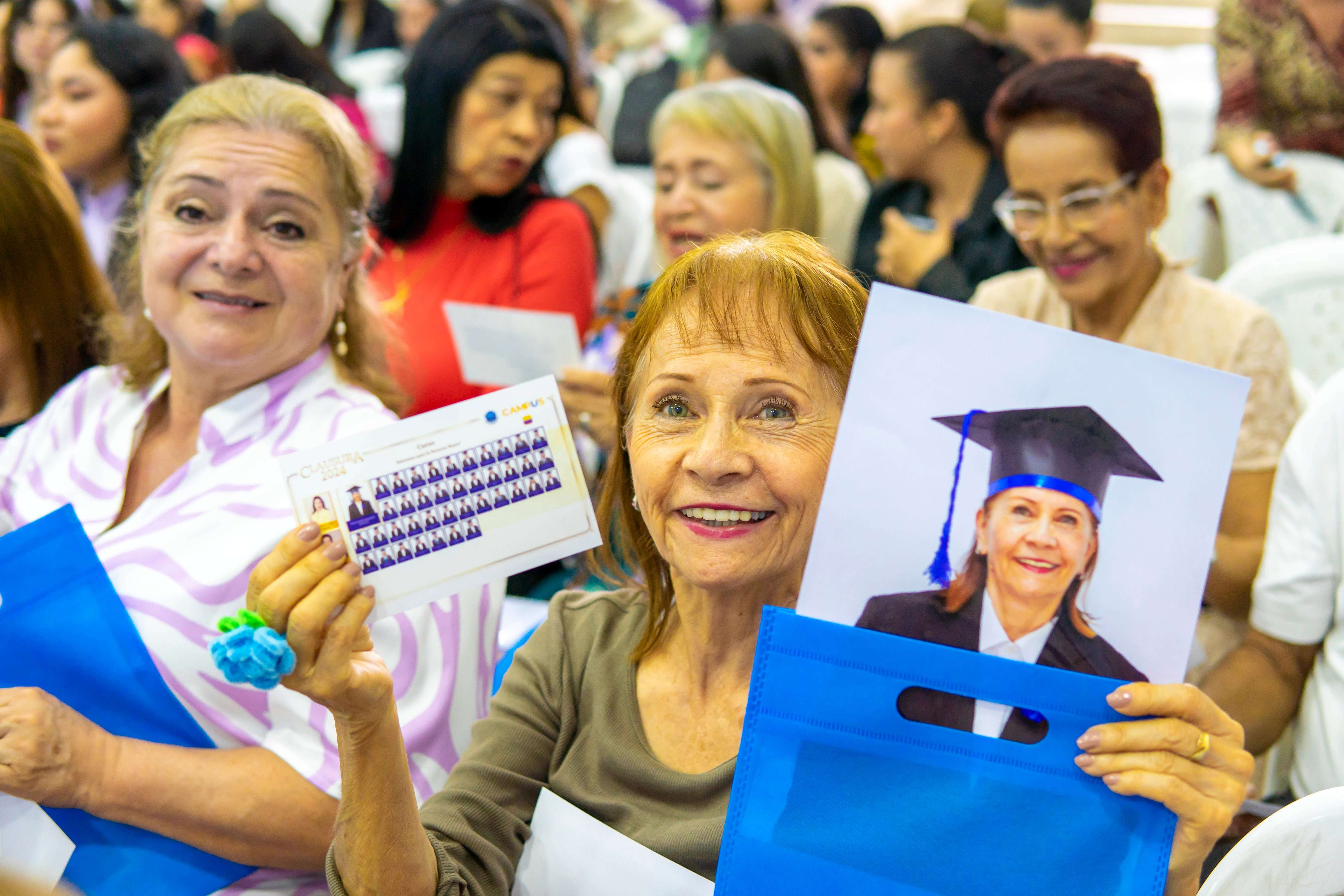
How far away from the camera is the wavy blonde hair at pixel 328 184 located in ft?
6.70

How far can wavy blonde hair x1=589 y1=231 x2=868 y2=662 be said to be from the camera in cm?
142

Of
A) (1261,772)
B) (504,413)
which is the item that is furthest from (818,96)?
(504,413)

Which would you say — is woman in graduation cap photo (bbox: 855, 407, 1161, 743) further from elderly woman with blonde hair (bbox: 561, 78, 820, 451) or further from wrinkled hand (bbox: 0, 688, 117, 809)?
elderly woman with blonde hair (bbox: 561, 78, 820, 451)

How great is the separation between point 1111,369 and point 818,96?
13.9ft

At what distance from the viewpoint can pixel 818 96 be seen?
507cm

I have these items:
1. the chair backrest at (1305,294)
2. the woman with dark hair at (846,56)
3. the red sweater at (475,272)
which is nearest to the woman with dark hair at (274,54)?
the woman with dark hair at (846,56)

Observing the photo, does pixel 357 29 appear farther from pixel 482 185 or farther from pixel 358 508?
pixel 358 508

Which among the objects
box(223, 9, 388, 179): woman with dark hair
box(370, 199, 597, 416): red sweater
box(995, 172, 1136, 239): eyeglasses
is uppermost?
box(223, 9, 388, 179): woman with dark hair

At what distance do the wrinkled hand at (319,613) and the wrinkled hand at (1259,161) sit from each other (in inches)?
152

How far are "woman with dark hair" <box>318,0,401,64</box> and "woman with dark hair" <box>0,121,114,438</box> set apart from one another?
6108mm

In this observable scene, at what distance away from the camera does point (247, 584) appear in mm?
1783

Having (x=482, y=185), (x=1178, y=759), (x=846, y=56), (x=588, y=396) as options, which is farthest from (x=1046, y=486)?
(x=846, y=56)

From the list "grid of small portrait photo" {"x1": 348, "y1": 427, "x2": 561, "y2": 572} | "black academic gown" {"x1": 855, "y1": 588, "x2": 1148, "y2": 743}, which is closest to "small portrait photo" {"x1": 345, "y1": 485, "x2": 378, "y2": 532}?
"grid of small portrait photo" {"x1": 348, "y1": 427, "x2": 561, "y2": 572}

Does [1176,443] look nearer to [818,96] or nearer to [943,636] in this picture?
[943,636]
